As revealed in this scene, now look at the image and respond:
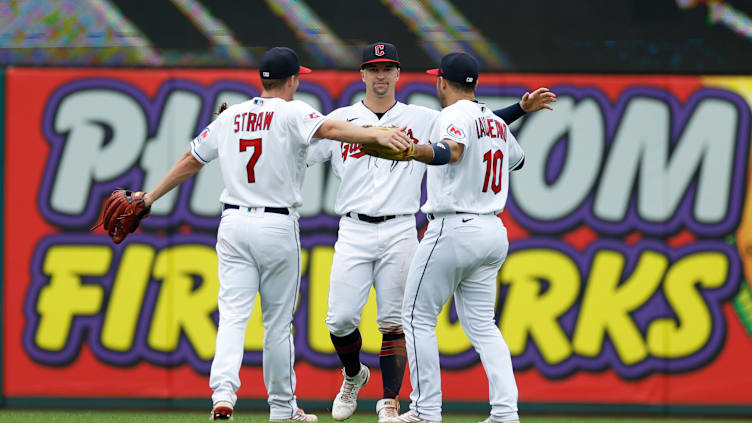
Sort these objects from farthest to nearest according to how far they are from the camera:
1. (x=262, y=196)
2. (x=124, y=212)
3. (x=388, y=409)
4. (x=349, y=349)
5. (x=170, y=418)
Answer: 1. (x=170, y=418)
2. (x=349, y=349)
3. (x=388, y=409)
4. (x=124, y=212)
5. (x=262, y=196)

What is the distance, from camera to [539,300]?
24.6 feet

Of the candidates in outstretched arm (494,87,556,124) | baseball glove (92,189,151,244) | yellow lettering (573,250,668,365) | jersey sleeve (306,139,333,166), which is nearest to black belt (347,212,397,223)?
jersey sleeve (306,139,333,166)

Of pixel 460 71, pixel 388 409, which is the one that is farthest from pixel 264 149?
pixel 388 409

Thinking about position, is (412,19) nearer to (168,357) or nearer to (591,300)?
(591,300)

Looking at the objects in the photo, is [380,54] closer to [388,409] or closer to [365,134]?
[365,134]

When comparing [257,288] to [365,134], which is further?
[257,288]

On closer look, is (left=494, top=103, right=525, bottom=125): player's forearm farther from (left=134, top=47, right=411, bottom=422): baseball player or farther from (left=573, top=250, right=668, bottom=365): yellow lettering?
(left=573, top=250, right=668, bottom=365): yellow lettering

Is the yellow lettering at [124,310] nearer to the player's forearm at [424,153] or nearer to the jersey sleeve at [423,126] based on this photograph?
the jersey sleeve at [423,126]

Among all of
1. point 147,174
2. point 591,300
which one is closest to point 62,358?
point 147,174

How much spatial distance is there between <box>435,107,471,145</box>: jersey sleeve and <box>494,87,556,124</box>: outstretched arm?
50cm

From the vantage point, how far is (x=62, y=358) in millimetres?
7477

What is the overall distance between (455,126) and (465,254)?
2.04 ft

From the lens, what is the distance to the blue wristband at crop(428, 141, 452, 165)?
4.93 metres

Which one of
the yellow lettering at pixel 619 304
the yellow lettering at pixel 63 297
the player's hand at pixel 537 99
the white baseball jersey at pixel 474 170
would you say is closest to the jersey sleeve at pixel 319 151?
the white baseball jersey at pixel 474 170
